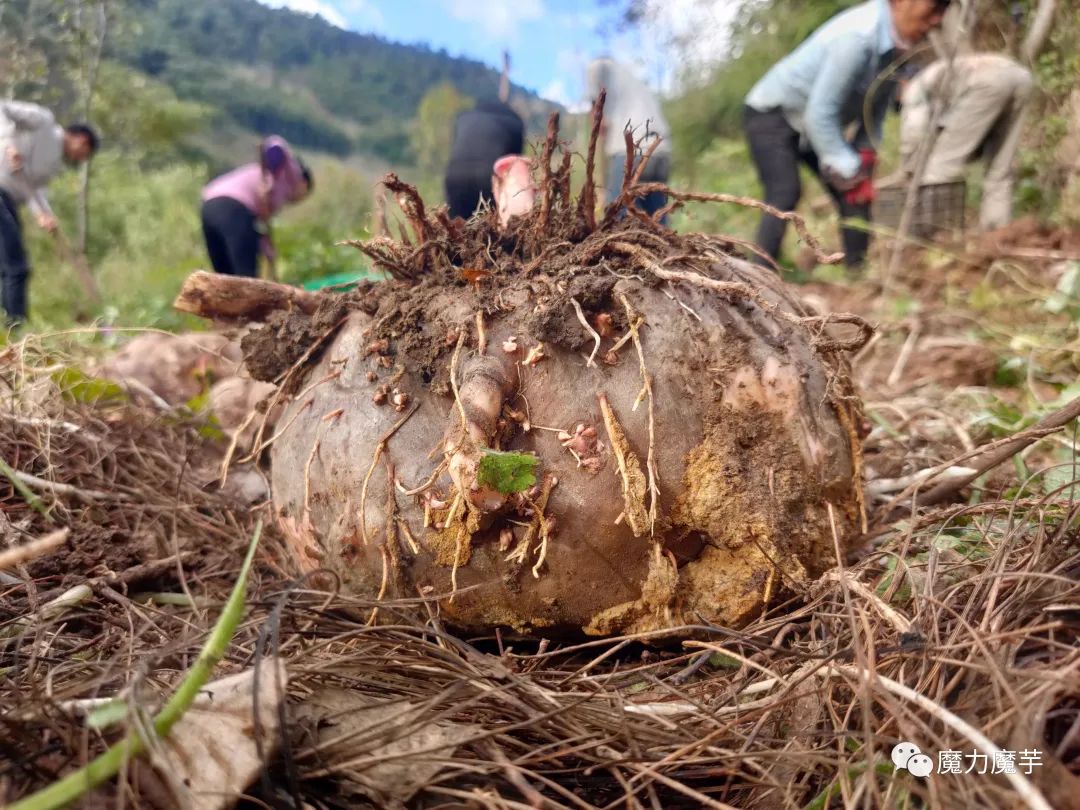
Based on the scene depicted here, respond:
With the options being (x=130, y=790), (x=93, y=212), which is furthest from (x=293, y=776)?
(x=93, y=212)

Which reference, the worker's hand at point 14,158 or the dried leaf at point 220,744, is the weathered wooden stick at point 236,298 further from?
the worker's hand at point 14,158

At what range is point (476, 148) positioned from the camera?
4.08m

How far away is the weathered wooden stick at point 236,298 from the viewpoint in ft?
6.13

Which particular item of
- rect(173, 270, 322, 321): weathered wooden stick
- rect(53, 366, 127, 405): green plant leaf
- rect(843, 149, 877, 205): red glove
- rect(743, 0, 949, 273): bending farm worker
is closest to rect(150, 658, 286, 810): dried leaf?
rect(173, 270, 322, 321): weathered wooden stick

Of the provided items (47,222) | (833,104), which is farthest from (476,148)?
(47,222)

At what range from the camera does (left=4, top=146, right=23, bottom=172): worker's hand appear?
5.46m

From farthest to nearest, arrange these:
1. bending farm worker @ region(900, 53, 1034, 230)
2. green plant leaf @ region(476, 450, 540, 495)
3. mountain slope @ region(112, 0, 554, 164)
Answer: mountain slope @ region(112, 0, 554, 164) < bending farm worker @ region(900, 53, 1034, 230) < green plant leaf @ region(476, 450, 540, 495)

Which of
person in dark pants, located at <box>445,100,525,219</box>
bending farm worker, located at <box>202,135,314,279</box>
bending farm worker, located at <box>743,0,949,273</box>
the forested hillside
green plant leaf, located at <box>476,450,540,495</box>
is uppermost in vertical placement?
the forested hillside

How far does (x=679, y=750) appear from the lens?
1098 millimetres

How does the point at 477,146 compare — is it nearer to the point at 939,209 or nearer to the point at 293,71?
the point at 939,209

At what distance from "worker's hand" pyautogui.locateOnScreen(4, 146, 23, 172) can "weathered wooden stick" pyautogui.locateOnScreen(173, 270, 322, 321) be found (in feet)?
16.6

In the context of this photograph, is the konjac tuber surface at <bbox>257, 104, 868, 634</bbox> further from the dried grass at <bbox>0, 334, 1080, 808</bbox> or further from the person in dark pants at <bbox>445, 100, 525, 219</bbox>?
the person in dark pants at <bbox>445, 100, 525, 219</bbox>

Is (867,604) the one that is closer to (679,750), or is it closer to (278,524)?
(679,750)

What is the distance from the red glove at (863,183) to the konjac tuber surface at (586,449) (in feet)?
12.0
